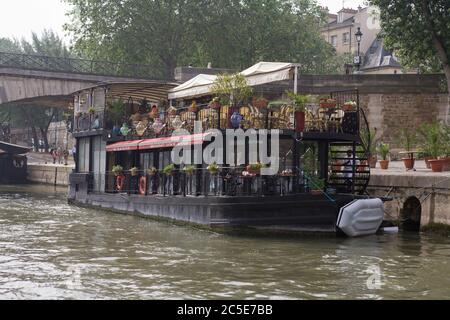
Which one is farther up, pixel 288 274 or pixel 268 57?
pixel 268 57

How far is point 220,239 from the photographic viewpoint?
15.2 metres

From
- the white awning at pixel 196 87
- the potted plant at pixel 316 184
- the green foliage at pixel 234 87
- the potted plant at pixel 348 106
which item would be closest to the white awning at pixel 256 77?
the white awning at pixel 196 87

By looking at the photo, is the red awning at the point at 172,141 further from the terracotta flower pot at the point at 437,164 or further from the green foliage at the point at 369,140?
the terracotta flower pot at the point at 437,164

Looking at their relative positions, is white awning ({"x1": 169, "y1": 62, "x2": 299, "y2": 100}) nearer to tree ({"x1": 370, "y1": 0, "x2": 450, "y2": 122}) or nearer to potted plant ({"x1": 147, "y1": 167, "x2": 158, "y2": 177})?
potted plant ({"x1": 147, "y1": 167, "x2": 158, "y2": 177})

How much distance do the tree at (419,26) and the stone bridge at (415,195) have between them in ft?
41.1

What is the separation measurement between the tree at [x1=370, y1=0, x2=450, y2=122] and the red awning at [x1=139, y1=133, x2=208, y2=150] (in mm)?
15515

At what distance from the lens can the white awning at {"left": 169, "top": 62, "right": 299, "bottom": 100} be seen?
55.5 feet

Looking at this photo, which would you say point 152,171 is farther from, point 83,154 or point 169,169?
point 83,154

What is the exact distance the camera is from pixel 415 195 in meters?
17.9

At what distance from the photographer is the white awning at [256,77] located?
16.9m

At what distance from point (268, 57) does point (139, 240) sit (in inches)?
1285

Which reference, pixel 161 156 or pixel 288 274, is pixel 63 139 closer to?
pixel 161 156

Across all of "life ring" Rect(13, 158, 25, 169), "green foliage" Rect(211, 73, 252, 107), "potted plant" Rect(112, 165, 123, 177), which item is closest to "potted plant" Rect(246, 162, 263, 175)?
"green foliage" Rect(211, 73, 252, 107)
